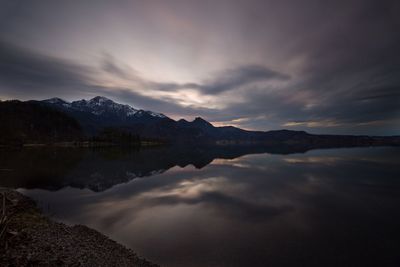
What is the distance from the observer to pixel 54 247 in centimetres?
1427

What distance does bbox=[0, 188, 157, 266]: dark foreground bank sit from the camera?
1196cm

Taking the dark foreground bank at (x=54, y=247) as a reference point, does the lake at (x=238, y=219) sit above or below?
below

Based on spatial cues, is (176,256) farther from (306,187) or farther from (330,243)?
(306,187)

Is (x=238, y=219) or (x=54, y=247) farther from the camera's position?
(x=238, y=219)

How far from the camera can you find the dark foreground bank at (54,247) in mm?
11962

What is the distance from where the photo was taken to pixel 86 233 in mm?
19422

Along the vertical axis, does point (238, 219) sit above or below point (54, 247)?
below

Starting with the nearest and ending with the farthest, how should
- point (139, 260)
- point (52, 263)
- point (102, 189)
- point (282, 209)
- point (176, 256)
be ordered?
point (52, 263) < point (139, 260) < point (176, 256) < point (282, 209) < point (102, 189)

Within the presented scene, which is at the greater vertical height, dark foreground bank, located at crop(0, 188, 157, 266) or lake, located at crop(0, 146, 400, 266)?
dark foreground bank, located at crop(0, 188, 157, 266)

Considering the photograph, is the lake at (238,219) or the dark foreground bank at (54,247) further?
the lake at (238,219)

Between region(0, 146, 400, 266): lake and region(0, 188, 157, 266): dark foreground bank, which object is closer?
region(0, 188, 157, 266): dark foreground bank

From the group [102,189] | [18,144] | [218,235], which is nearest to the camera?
[218,235]

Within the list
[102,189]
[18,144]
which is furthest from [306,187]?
[18,144]

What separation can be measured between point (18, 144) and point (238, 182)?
8364 inches
